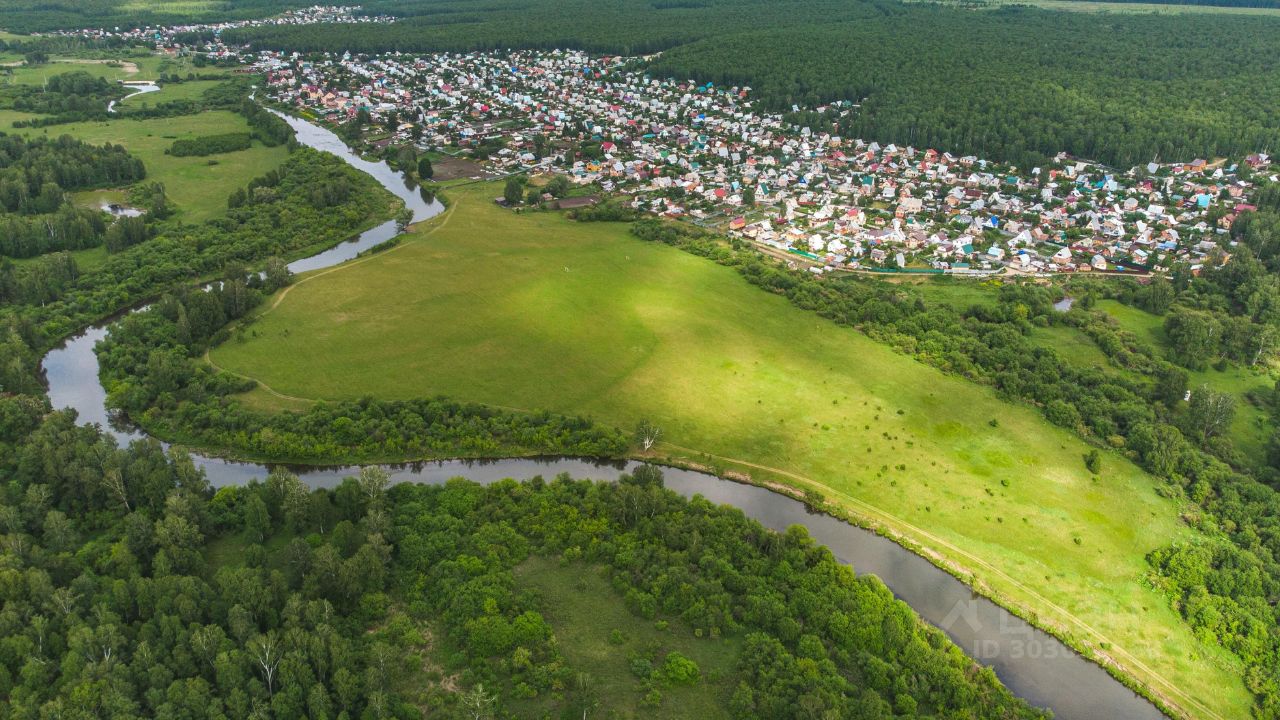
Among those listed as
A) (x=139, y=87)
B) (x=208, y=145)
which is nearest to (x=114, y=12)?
(x=139, y=87)

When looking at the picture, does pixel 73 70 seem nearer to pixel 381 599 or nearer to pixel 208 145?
pixel 208 145

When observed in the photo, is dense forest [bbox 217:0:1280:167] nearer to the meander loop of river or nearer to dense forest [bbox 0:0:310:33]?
dense forest [bbox 0:0:310:33]

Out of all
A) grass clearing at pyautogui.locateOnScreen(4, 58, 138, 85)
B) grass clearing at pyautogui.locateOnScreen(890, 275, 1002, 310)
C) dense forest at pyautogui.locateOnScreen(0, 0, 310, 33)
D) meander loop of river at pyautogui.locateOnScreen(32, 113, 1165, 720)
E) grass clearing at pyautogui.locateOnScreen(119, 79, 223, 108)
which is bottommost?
meander loop of river at pyautogui.locateOnScreen(32, 113, 1165, 720)

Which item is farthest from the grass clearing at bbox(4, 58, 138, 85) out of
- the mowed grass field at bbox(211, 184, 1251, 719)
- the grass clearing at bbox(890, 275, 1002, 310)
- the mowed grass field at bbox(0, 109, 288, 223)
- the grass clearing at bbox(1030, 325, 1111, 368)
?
the grass clearing at bbox(1030, 325, 1111, 368)

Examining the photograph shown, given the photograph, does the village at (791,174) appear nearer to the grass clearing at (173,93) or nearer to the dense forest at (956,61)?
the dense forest at (956,61)

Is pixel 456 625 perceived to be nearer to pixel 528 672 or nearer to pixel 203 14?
pixel 528 672

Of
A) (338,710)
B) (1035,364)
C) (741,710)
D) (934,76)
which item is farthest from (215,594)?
(934,76)
